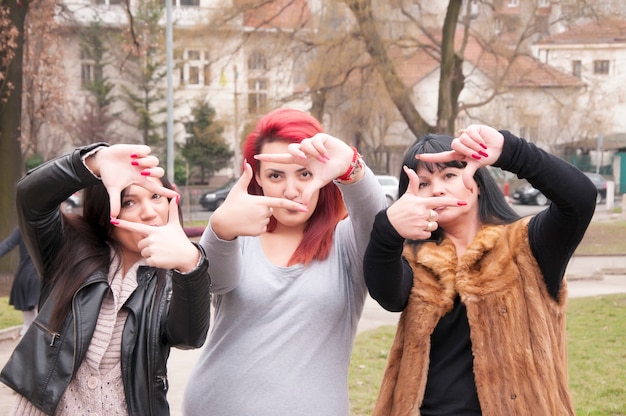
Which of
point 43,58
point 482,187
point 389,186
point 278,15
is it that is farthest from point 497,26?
point 482,187

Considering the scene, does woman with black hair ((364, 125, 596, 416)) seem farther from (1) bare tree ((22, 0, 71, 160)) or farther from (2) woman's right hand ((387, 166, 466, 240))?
(1) bare tree ((22, 0, 71, 160))

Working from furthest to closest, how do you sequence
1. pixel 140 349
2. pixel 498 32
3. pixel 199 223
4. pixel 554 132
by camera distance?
pixel 554 132, pixel 199 223, pixel 498 32, pixel 140 349

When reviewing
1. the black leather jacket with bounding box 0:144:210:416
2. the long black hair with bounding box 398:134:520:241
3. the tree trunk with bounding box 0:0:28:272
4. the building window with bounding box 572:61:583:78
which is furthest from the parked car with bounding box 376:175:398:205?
the black leather jacket with bounding box 0:144:210:416

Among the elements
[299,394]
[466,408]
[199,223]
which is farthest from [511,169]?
[199,223]

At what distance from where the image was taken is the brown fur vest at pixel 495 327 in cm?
279

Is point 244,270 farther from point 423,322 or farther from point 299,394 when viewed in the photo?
point 423,322

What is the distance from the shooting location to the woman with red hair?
269cm

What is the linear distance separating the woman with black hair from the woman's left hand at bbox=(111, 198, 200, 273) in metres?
0.62

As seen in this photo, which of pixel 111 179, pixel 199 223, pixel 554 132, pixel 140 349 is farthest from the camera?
pixel 554 132

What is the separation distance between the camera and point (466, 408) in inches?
111

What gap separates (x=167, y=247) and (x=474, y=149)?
1010 millimetres

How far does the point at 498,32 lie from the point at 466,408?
20347 mm

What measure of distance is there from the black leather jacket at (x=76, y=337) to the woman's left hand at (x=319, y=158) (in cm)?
56

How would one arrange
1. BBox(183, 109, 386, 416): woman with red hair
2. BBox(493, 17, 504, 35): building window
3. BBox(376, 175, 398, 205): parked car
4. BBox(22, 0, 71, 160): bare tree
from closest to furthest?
1. BBox(183, 109, 386, 416): woman with red hair
2. BBox(22, 0, 71, 160): bare tree
3. BBox(493, 17, 504, 35): building window
4. BBox(376, 175, 398, 205): parked car
